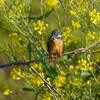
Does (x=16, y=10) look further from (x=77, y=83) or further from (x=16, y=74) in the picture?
(x=77, y=83)

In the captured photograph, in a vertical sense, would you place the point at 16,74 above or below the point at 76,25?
below

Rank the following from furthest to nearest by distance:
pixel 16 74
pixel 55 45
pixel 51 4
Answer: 1. pixel 51 4
2. pixel 16 74
3. pixel 55 45

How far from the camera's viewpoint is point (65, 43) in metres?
3.91

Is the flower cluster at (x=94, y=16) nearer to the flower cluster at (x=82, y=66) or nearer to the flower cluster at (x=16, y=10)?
the flower cluster at (x=82, y=66)

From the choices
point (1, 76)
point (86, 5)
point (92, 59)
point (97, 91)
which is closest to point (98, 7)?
point (86, 5)

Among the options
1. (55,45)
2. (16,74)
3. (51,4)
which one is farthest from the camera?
(51,4)

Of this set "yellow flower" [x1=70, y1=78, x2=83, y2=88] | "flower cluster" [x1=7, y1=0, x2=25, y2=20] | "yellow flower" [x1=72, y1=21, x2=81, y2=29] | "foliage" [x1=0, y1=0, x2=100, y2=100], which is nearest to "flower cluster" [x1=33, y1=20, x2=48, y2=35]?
"foliage" [x1=0, y1=0, x2=100, y2=100]

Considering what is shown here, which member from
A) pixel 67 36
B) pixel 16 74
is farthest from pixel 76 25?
pixel 16 74

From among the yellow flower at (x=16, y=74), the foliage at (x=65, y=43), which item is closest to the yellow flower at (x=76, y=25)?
the foliage at (x=65, y=43)

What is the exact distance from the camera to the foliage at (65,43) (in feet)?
12.3

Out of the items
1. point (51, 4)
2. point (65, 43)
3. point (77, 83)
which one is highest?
point (51, 4)

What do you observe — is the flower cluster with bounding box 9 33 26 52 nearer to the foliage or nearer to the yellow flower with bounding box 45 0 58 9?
the foliage

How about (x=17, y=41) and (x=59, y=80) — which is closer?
(x=59, y=80)

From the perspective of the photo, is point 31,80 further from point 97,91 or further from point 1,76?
point 1,76
